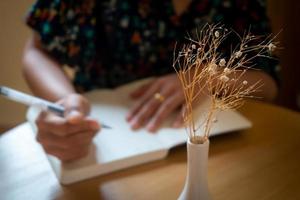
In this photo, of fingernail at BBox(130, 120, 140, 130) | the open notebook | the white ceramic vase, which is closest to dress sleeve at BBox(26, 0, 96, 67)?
the open notebook

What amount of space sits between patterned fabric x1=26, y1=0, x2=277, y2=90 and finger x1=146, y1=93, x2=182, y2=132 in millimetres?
244

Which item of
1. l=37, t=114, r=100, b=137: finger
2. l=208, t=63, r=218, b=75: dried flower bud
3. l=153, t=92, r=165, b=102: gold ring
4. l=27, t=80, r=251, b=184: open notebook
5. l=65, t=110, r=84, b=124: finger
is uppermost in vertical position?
l=208, t=63, r=218, b=75: dried flower bud

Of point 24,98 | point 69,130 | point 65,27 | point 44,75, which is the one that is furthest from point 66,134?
A: point 65,27

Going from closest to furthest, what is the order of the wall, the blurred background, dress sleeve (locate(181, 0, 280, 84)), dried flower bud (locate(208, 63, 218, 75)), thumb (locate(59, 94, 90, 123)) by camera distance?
dried flower bud (locate(208, 63, 218, 75)), thumb (locate(59, 94, 90, 123)), dress sleeve (locate(181, 0, 280, 84)), the blurred background, the wall

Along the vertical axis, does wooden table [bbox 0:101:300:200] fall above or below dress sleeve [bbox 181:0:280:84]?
below

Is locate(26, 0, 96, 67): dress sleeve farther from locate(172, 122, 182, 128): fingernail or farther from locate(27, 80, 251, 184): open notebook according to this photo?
locate(172, 122, 182, 128): fingernail

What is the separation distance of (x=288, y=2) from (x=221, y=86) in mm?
1171

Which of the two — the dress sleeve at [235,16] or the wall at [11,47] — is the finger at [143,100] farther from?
the wall at [11,47]

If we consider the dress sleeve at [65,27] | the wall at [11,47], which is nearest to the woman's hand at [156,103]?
the dress sleeve at [65,27]

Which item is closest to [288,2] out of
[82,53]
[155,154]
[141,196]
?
[82,53]

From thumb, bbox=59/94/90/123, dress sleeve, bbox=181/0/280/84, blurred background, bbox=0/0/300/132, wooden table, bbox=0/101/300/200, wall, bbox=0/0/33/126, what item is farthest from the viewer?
wall, bbox=0/0/33/126

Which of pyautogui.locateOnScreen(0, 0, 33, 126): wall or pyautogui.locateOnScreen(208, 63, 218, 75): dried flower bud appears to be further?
pyautogui.locateOnScreen(0, 0, 33, 126): wall

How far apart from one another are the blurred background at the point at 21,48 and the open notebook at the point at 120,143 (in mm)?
724

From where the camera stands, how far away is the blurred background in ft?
4.85
